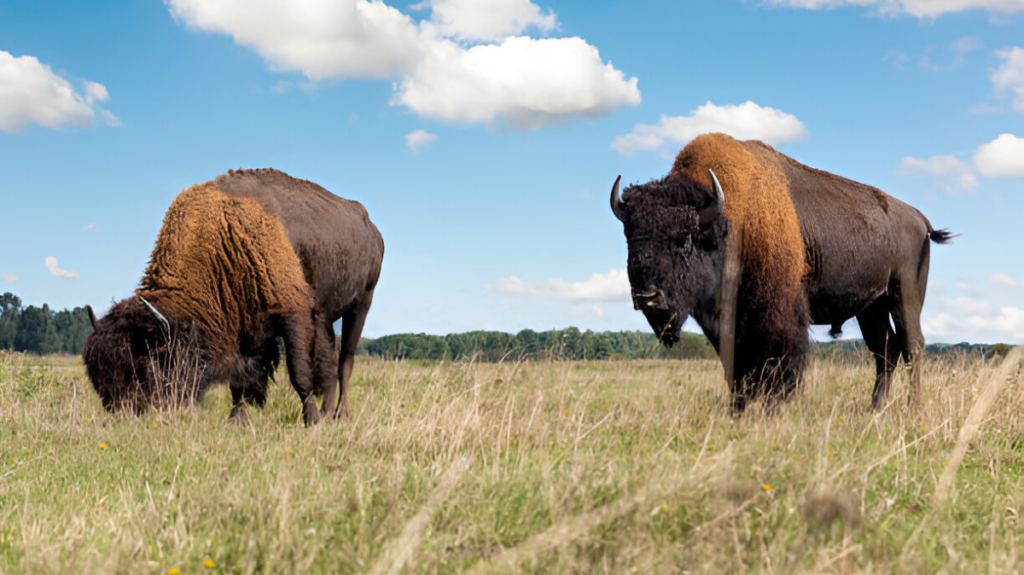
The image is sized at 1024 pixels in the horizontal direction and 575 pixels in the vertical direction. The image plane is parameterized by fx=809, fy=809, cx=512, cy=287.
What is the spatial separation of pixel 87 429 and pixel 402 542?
5428mm

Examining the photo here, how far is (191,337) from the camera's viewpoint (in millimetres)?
7941

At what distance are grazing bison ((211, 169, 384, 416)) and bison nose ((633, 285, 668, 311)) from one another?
11.5 ft

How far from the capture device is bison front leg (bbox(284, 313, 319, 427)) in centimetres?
809

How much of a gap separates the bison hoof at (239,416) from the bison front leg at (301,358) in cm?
60

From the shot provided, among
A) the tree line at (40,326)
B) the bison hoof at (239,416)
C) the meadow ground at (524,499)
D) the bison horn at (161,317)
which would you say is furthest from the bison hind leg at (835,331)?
the tree line at (40,326)

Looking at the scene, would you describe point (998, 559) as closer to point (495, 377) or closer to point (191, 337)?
point (495, 377)

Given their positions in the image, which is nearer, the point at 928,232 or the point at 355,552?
the point at 355,552

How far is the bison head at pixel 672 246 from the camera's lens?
676 cm

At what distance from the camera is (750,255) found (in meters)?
7.31

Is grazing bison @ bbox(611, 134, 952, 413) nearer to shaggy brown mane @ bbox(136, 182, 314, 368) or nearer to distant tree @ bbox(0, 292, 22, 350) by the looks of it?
shaggy brown mane @ bbox(136, 182, 314, 368)

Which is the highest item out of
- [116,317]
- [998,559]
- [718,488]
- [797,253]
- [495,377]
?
[797,253]

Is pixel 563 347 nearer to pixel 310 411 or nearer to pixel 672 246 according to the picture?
pixel 672 246

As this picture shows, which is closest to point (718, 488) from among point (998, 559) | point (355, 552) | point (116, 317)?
point (998, 559)

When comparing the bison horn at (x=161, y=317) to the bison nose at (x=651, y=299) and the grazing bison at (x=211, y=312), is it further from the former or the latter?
the bison nose at (x=651, y=299)
